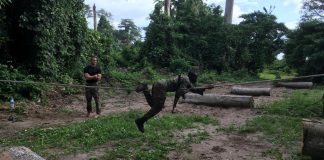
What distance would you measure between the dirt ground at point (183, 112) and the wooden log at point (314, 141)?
101cm

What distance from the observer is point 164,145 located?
28.6ft

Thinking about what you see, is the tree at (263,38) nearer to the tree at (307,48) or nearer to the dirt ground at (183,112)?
the tree at (307,48)

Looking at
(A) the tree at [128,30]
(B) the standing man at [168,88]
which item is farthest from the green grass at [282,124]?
(A) the tree at [128,30]

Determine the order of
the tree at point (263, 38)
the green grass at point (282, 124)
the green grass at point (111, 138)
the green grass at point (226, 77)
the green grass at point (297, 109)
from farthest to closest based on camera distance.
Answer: the tree at point (263, 38) < the green grass at point (226, 77) < the green grass at point (297, 109) < the green grass at point (282, 124) < the green grass at point (111, 138)

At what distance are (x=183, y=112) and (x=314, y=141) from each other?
630 cm

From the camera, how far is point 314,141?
752 cm

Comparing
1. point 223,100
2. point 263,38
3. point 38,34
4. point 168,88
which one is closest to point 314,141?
point 168,88

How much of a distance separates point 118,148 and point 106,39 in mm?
16048

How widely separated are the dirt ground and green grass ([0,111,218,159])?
0.32 m

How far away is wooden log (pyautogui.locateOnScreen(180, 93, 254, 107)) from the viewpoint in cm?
1417

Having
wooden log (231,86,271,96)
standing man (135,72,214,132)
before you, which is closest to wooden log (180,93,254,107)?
wooden log (231,86,271,96)

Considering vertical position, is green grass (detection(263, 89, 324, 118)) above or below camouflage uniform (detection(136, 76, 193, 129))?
below

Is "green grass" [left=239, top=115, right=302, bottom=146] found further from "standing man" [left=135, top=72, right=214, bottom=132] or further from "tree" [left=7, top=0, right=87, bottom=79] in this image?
"tree" [left=7, top=0, right=87, bottom=79]

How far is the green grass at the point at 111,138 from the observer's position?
8.08m
